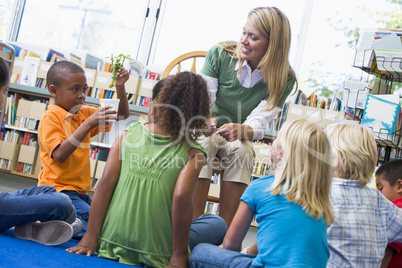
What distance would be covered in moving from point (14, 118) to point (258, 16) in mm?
2888

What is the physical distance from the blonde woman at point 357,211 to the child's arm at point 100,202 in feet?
2.43

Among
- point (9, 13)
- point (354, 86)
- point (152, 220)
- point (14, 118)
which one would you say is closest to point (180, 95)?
point (152, 220)

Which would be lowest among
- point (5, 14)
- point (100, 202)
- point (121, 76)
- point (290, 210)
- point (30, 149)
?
point (30, 149)

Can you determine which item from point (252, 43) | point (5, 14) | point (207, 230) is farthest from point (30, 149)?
point (207, 230)

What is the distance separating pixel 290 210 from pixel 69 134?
3.41ft

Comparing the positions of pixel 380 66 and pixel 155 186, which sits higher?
pixel 380 66

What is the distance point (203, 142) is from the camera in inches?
73.5

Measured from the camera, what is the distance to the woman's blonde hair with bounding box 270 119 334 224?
1.23 m

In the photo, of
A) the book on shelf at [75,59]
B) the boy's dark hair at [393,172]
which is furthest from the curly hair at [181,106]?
the book on shelf at [75,59]

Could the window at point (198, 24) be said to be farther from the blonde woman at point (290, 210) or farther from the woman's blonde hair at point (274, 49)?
the blonde woman at point (290, 210)

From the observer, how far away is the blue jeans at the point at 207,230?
4.98 feet

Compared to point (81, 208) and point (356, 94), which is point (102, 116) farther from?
point (356, 94)

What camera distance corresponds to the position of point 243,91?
6.66 feet

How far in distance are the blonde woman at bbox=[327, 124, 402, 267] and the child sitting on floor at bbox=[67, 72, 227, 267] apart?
48 centimetres
